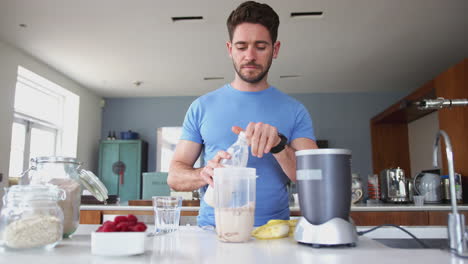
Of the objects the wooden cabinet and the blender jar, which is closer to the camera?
the blender jar

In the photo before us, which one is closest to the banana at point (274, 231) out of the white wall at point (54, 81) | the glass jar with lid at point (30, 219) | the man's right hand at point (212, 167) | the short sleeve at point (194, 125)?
the man's right hand at point (212, 167)

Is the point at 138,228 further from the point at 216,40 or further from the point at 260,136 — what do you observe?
the point at 216,40

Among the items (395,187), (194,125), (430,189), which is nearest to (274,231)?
(194,125)

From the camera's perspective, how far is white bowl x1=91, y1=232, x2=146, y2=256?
0.66 meters

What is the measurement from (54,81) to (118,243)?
17.4ft

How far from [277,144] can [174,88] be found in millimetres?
5544

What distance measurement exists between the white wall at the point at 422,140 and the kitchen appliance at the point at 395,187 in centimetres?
250

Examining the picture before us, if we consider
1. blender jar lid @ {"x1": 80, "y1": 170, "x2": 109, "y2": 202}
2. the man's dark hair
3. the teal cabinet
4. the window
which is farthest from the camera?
the teal cabinet

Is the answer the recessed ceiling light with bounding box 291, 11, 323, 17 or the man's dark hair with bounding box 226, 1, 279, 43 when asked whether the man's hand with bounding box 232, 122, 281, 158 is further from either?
the recessed ceiling light with bounding box 291, 11, 323, 17

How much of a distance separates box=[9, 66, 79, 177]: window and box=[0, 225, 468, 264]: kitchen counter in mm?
4248

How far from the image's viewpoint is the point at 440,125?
381cm

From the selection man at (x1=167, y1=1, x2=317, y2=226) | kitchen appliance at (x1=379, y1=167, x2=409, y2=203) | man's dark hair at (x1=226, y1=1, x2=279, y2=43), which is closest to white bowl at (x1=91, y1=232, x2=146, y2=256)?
man at (x1=167, y1=1, x2=317, y2=226)

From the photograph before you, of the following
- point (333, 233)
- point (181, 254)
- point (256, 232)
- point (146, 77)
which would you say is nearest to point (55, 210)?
point (181, 254)

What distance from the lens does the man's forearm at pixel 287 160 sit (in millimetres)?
1129
